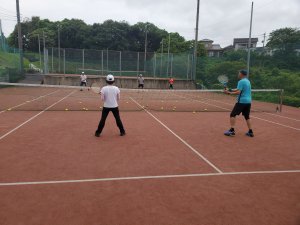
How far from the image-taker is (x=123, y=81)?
105 ft

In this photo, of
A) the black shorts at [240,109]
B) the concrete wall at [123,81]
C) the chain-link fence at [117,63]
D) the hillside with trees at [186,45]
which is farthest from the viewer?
the chain-link fence at [117,63]

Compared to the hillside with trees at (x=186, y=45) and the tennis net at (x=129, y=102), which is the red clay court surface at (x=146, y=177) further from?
the hillside with trees at (x=186, y=45)

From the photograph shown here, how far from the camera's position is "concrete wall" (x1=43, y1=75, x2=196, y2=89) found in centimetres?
3086

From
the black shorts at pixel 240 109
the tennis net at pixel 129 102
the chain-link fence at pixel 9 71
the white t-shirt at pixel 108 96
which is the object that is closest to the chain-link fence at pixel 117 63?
the chain-link fence at pixel 9 71

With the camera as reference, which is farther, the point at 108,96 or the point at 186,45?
the point at 186,45

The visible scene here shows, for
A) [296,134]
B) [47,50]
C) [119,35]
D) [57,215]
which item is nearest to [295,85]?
[296,134]

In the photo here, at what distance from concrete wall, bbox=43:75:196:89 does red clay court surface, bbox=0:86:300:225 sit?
22.6 metres

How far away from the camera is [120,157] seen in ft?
19.9

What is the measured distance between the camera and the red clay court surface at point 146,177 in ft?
12.2

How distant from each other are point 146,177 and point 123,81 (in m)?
27.5

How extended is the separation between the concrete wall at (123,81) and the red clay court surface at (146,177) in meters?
22.6

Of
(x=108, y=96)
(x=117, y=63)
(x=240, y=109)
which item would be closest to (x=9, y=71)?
(x=117, y=63)

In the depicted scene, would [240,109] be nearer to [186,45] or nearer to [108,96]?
[108,96]

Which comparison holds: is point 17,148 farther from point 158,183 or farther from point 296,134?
point 296,134
